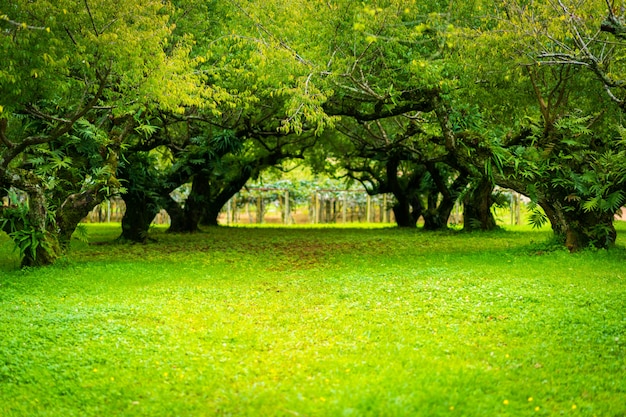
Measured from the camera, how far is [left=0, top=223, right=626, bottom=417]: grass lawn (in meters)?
4.92

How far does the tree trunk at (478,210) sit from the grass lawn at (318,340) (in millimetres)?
8133

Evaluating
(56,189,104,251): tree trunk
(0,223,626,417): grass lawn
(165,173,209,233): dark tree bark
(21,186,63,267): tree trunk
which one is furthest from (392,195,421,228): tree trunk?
(21,186,63,267): tree trunk

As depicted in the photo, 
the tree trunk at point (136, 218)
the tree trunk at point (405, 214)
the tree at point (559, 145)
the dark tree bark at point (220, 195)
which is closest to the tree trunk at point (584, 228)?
the tree at point (559, 145)

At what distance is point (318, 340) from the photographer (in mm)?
6395

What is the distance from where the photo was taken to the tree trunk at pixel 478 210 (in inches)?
770

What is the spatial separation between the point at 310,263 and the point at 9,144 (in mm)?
5752

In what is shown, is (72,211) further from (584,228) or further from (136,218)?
(584,228)

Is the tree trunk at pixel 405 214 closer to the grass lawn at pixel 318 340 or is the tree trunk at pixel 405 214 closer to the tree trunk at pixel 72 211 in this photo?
the grass lawn at pixel 318 340

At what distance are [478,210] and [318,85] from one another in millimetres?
9624

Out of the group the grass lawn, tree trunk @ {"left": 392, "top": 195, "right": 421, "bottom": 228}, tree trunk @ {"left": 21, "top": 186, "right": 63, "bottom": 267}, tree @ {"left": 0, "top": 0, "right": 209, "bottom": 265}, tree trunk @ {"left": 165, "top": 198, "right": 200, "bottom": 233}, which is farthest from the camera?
tree trunk @ {"left": 392, "top": 195, "right": 421, "bottom": 228}

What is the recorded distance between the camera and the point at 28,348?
617cm

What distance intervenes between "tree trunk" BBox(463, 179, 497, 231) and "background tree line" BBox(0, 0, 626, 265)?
4.52 m

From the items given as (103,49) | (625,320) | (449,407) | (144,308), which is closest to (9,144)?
(103,49)

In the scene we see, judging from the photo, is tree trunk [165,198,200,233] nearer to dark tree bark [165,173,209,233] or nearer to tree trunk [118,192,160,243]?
dark tree bark [165,173,209,233]
